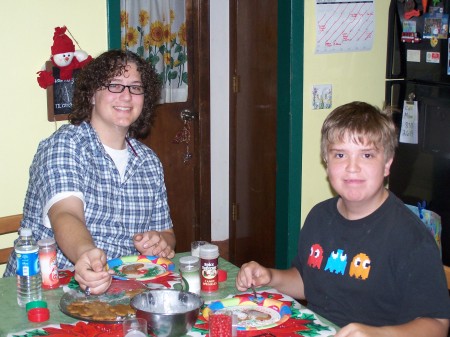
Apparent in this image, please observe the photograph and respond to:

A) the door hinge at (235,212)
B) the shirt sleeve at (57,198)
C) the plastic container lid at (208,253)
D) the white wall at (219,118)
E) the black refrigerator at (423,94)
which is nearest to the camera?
the plastic container lid at (208,253)

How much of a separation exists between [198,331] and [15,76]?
172 centimetres

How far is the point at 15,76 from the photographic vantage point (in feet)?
9.75

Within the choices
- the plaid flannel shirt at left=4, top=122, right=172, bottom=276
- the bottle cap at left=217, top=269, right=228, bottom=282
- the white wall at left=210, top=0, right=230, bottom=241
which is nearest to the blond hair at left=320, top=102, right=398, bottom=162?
the bottle cap at left=217, top=269, right=228, bottom=282

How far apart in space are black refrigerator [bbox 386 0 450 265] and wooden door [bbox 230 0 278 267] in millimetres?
652

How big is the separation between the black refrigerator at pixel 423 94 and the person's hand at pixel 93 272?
1912 mm

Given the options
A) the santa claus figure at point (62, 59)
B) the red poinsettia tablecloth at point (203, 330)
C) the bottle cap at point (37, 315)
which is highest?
the santa claus figure at point (62, 59)

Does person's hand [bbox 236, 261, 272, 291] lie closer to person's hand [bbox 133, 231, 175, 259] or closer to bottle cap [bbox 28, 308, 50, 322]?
person's hand [bbox 133, 231, 175, 259]

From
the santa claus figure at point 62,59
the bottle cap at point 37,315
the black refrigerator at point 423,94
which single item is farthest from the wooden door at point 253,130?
the bottle cap at point 37,315

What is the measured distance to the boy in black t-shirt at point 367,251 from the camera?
172cm

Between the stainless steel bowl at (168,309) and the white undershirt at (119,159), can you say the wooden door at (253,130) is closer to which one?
the white undershirt at (119,159)

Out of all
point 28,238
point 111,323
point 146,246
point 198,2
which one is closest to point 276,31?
point 198,2

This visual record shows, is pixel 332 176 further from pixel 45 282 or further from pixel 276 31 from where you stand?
pixel 276 31

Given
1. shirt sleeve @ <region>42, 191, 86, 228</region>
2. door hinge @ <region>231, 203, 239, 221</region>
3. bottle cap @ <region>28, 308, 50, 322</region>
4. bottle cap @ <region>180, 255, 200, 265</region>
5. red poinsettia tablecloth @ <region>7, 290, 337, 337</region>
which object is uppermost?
shirt sleeve @ <region>42, 191, 86, 228</region>

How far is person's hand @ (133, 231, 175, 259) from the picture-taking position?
7.46 ft
